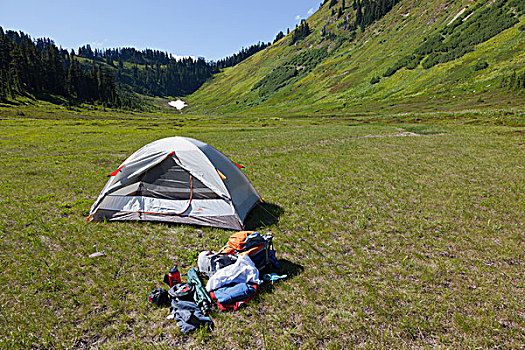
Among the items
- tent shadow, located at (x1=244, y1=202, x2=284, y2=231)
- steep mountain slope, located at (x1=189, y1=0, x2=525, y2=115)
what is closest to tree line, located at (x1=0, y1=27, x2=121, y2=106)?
steep mountain slope, located at (x1=189, y1=0, x2=525, y2=115)

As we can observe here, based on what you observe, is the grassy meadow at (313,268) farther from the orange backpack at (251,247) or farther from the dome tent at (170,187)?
the orange backpack at (251,247)

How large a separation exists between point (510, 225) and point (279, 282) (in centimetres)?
994

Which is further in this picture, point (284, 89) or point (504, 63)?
A: point (284, 89)

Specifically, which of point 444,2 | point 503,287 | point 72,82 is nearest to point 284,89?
point 444,2

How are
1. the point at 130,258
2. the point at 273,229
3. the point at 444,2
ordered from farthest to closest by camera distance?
1. the point at 444,2
2. the point at 273,229
3. the point at 130,258

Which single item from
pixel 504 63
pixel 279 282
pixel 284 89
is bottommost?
pixel 279 282

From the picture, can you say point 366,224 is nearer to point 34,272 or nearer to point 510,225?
point 510,225

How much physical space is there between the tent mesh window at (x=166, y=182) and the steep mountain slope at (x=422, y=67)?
296 feet

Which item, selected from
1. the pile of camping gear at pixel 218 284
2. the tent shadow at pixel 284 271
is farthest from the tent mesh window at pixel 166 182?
the tent shadow at pixel 284 271

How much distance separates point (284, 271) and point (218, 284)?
2.05 meters

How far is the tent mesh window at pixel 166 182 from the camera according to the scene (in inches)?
391

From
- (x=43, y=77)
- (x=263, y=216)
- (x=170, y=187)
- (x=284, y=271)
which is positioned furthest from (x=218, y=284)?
(x=43, y=77)

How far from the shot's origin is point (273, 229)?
9641 millimetres

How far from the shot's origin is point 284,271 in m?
7.12
